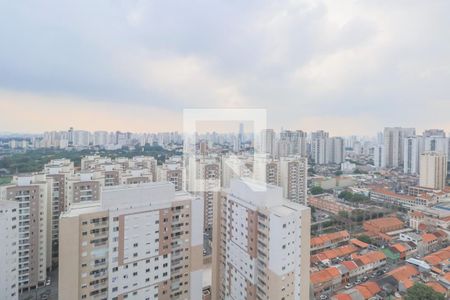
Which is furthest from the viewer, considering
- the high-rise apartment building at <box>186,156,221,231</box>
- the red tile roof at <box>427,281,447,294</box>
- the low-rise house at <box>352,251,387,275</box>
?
the high-rise apartment building at <box>186,156,221,231</box>

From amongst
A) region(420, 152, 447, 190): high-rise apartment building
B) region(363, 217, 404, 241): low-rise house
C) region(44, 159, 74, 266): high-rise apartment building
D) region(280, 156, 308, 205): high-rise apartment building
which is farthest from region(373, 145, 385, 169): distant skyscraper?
region(44, 159, 74, 266): high-rise apartment building

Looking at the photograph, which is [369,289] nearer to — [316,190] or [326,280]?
[326,280]

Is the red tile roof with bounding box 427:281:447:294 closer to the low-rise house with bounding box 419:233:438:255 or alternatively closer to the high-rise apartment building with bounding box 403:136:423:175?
the low-rise house with bounding box 419:233:438:255

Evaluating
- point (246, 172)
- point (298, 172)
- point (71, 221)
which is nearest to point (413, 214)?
point (298, 172)

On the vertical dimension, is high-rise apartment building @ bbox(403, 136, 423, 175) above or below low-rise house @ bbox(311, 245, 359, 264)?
above

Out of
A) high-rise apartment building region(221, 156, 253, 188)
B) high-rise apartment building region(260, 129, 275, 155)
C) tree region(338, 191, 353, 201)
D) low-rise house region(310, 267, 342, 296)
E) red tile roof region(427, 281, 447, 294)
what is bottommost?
low-rise house region(310, 267, 342, 296)

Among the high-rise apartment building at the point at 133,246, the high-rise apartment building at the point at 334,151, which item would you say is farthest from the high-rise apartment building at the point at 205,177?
the high-rise apartment building at the point at 334,151
